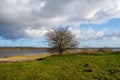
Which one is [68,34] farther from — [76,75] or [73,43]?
[76,75]

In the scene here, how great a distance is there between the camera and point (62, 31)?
50.2 metres

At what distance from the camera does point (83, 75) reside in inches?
551

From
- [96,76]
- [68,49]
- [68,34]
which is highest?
[68,34]

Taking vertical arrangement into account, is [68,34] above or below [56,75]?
above

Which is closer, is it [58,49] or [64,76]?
[64,76]

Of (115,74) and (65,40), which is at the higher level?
(65,40)

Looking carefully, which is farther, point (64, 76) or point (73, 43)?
point (73, 43)

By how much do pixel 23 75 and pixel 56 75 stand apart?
2.20 meters

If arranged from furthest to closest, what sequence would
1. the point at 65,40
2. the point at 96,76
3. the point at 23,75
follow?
the point at 65,40 → the point at 23,75 → the point at 96,76

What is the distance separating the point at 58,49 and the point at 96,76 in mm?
36117

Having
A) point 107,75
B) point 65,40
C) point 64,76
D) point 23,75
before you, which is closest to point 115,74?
point 107,75

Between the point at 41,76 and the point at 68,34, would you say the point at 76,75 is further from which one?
the point at 68,34

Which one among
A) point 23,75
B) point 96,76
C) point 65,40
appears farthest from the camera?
point 65,40

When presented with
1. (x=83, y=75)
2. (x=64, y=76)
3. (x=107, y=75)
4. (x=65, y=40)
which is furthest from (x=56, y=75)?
(x=65, y=40)
